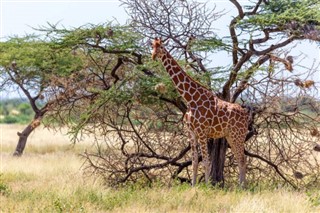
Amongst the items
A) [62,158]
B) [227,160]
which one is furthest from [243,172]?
[62,158]

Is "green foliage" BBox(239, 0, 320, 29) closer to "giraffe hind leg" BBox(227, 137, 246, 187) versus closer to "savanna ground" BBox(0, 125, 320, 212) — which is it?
"giraffe hind leg" BBox(227, 137, 246, 187)

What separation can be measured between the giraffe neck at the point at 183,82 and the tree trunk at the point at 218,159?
148cm

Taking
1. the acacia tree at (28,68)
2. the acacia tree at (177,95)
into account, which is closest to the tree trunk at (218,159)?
the acacia tree at (177,95)

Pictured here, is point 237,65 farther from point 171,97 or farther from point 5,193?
point 5,193

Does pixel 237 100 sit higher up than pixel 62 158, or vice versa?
pixel 237 100

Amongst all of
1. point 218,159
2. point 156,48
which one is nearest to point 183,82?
point 156,48

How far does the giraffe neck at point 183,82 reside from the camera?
395 inches

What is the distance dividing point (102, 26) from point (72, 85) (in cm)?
173

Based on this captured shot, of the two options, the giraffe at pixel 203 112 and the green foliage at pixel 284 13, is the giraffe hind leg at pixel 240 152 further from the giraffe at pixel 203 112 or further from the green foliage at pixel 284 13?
the green foliage at pixel 284 13

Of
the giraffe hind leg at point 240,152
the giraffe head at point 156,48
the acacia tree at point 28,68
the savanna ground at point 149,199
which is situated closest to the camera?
the savanna ground at point 149,199

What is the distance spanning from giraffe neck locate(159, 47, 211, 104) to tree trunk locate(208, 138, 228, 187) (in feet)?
4.85

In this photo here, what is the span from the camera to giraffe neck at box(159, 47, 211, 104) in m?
10.0

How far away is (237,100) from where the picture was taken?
38.9ft

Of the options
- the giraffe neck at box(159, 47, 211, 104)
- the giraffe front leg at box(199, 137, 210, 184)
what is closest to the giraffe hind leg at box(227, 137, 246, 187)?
the giraffe front leg at box(199, 137, 210, 184)
